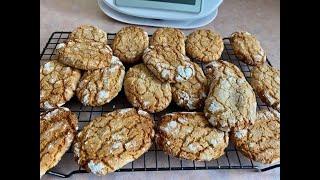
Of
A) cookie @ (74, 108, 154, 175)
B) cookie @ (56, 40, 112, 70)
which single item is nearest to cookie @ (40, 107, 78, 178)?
cookie @ (74, 108, 154, 175)

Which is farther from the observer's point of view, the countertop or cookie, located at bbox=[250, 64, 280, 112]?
the countertop

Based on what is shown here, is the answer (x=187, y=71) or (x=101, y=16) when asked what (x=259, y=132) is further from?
A: (x=101, y=16)

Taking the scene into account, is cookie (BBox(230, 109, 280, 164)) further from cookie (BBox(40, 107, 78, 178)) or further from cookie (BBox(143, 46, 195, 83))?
cookie (BBox(40, 107, 78, 178))

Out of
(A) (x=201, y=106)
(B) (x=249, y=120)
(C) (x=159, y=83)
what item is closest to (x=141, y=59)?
(C) (x=159, y=83)

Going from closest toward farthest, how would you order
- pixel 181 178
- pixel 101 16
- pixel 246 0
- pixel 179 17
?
1. pixel 181 178
2. pixel 179 17
3. pixel 101 16
4. pixel 246 0

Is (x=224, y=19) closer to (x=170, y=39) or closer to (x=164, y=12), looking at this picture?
(x=164, y=12)

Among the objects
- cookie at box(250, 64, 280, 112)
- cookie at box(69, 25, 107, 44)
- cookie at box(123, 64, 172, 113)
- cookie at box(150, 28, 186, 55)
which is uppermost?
cookie at box(150, 28, 186, 55)

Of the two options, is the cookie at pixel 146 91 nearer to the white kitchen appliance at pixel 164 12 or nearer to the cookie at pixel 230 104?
the cookie at pixel 230 104
